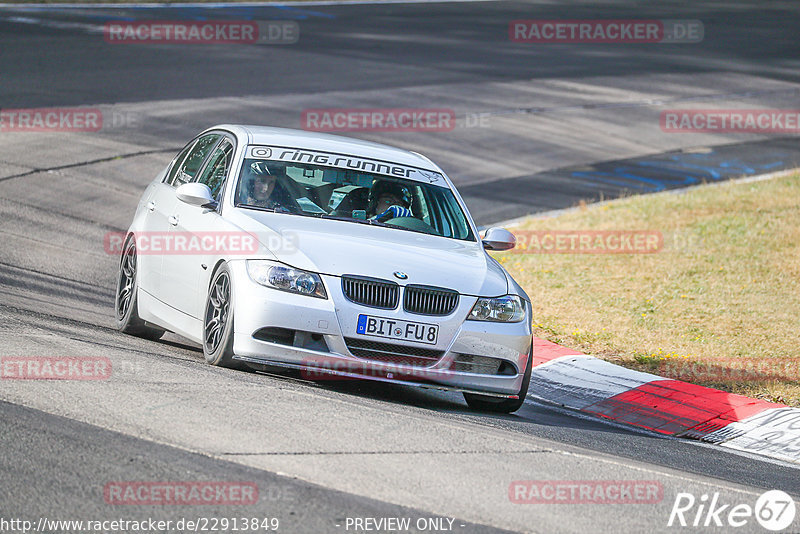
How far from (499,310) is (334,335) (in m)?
1.17

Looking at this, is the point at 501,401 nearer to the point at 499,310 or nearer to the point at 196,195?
the point at 499,310

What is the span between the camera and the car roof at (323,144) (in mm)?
8461

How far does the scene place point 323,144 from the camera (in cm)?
859

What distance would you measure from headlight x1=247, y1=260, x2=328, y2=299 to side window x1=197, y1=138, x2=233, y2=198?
1.31m

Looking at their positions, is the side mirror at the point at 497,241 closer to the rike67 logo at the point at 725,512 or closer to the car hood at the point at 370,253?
the car hood at the point at 370,253

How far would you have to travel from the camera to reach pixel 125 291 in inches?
356
